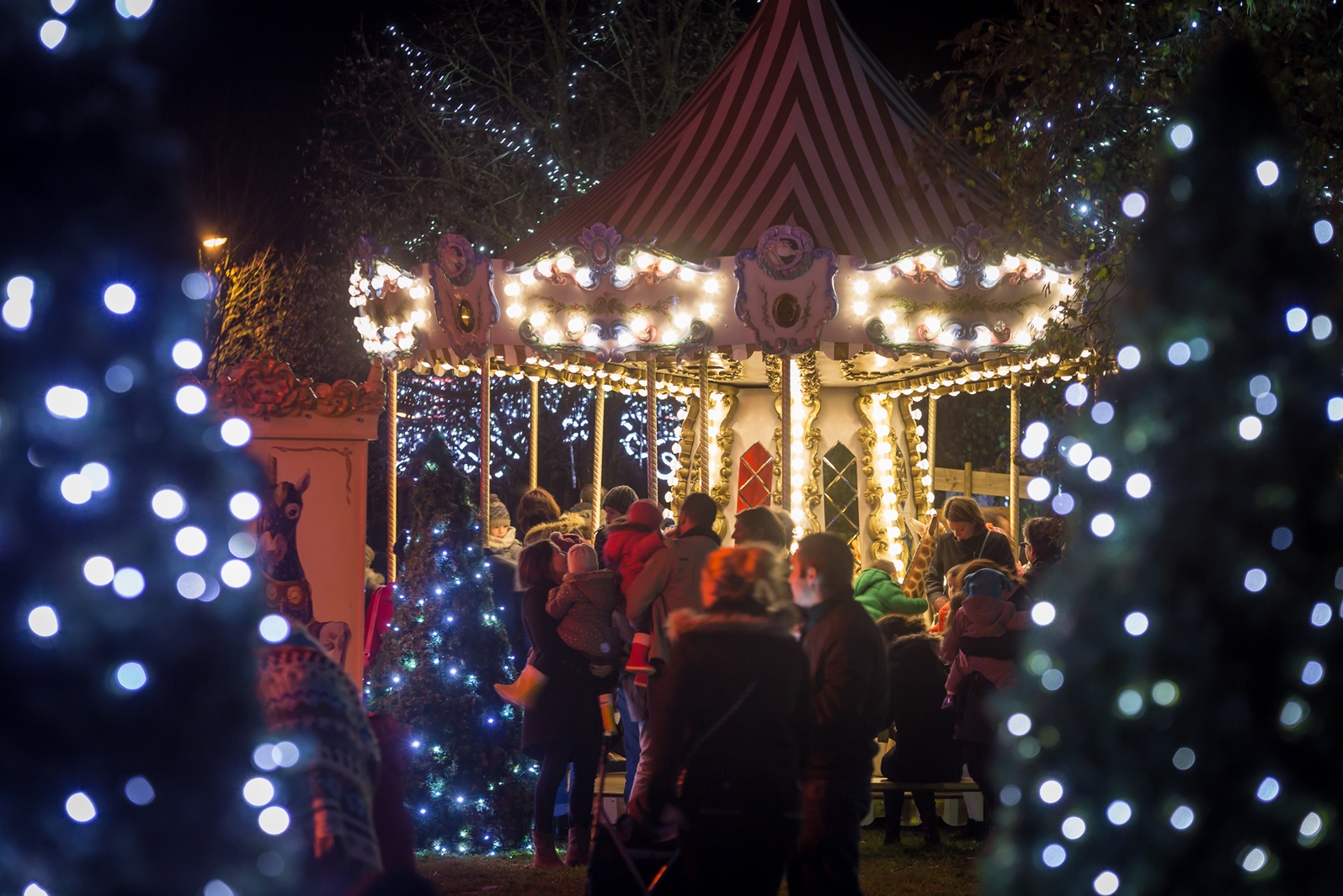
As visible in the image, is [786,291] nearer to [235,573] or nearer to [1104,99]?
[1104,99]

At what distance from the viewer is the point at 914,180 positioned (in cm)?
948

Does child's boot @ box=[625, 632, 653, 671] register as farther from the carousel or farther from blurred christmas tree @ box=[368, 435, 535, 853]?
the carousel

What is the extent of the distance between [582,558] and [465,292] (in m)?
3.71

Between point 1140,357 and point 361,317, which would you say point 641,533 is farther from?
point 361,317

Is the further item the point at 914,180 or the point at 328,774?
the point at 914,180

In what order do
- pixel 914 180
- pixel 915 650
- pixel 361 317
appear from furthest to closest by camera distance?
pixel 361 317, pixel 914 180, pixel 915 650

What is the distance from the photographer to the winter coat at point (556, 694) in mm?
7570

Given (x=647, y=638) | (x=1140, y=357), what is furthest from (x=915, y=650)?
(x=1140, y=357)

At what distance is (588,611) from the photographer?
7562mm

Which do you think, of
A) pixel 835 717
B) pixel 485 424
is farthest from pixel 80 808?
pixel 485 424

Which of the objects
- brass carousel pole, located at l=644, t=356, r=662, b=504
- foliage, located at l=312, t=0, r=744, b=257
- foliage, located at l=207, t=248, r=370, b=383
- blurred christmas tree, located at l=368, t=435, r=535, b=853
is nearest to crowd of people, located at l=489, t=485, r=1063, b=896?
blurred christmas tree, located at l=368, t=435, r=535, b=853

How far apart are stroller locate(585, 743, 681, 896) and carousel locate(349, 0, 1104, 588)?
15.5 feet

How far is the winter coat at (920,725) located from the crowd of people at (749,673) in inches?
0.4

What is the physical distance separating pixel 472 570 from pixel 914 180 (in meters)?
3.98
